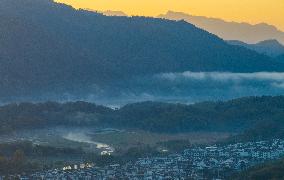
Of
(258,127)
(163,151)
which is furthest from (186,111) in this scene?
(163,151)

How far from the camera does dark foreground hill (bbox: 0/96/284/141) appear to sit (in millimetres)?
118850

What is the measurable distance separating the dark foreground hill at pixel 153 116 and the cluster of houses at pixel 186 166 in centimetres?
3178

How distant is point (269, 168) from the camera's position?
5925 centimetres

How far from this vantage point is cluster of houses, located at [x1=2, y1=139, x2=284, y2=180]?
61.7m

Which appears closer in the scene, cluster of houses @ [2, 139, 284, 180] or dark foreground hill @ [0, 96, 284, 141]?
cluster of houses @ [2, 139, 284, 180]

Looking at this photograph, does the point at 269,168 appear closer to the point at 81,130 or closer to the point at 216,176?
the point at 216,176

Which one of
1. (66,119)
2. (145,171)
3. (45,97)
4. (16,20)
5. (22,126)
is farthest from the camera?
(16,20)

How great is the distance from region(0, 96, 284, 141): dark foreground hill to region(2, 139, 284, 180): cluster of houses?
104ft

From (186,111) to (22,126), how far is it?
93.0 ft

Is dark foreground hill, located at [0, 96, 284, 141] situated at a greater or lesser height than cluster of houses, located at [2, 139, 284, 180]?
greater

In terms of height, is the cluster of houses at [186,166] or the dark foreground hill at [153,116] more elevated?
the dark foreground hill at [153,116]

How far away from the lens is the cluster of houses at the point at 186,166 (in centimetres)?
6169

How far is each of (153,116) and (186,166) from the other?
60.1 meters

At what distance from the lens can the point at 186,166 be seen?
221ft
